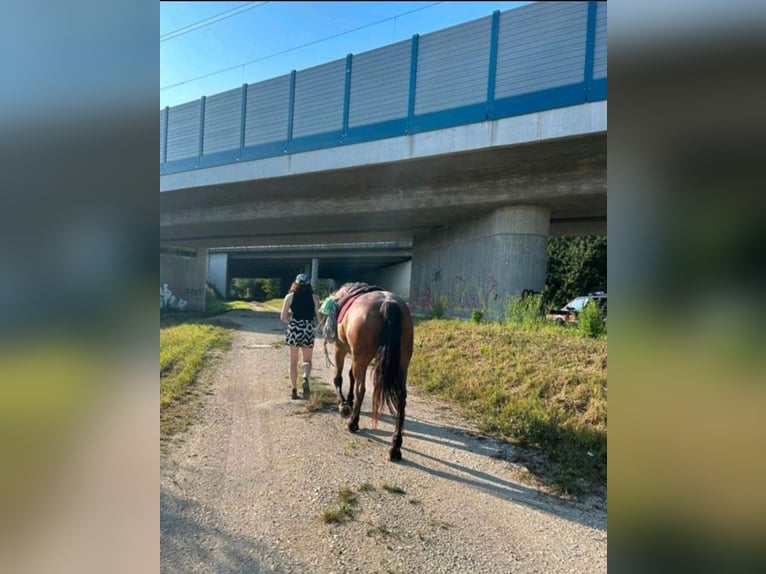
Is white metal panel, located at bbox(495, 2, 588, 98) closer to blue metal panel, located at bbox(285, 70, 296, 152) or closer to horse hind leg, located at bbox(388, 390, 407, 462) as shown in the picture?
blue metal panel, located at bbox(285, 70, 296, 152)

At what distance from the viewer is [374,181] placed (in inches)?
493

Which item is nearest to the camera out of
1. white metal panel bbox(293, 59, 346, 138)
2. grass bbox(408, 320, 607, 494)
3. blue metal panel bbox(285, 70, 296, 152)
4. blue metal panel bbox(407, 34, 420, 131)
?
grass bbox(408, 320, 607, 494)

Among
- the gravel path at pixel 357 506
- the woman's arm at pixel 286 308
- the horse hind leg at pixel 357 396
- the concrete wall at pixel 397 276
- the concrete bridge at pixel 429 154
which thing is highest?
the concrete bridge at pixel 429 154

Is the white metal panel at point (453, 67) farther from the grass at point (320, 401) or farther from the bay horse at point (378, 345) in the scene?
the grass at point (320, 401)

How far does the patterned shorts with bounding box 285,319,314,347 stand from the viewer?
5832 mm

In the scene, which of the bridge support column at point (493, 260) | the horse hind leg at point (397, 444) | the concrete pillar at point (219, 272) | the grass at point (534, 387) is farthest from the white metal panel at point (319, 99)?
the horse hind leg at point (397, 444)

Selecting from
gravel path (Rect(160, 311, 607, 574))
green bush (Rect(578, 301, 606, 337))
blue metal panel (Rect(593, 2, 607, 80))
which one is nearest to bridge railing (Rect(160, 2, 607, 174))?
blue metal panel (Rect(593, 2, 607, 80))

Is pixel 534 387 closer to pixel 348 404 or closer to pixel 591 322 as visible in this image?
pixel 348 404

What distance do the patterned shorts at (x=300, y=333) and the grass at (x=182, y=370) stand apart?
1494mm

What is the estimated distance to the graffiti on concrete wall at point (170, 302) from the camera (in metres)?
20.4

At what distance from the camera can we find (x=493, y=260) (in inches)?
468

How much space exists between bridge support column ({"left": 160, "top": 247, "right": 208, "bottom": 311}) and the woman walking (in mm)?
16814
